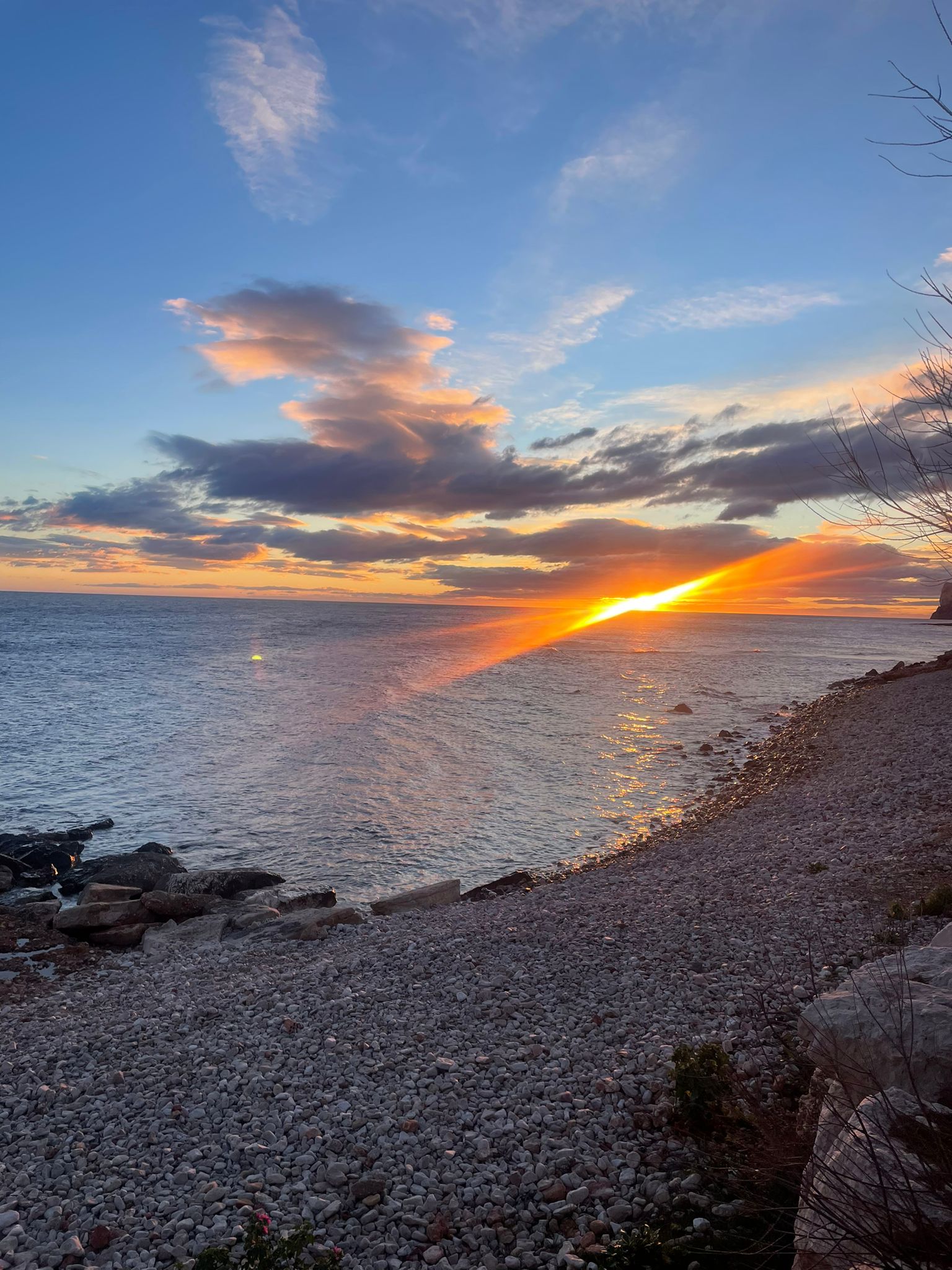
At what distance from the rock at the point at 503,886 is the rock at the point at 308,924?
3.17m

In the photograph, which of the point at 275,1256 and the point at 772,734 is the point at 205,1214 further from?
the point at 772,734

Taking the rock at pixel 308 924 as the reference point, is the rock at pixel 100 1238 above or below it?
above

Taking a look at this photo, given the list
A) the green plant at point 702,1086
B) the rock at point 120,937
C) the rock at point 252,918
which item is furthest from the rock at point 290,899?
the green plant at point 702,1086

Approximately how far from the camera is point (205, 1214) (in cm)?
687

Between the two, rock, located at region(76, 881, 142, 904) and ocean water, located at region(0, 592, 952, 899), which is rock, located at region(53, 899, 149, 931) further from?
ocean water, located at region(0, 592, 952, 899)

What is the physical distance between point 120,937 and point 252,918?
329cm

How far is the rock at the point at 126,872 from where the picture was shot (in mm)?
20922

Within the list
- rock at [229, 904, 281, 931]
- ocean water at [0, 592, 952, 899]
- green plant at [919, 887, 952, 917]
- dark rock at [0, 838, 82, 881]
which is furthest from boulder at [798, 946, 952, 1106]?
dark rock at [0, 838, 82, 881]

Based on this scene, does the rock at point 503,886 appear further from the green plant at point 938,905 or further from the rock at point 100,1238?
the rock at point 100,1238

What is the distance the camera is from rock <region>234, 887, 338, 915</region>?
744 inches

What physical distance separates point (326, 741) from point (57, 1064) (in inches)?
1172

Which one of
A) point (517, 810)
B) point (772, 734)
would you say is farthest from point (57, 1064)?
point (772, 734)

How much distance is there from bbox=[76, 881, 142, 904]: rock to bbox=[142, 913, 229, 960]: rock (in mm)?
2183

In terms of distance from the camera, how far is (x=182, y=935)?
17125mm
